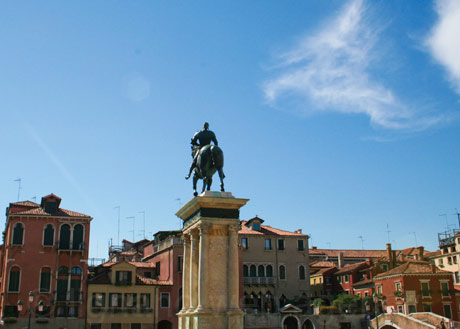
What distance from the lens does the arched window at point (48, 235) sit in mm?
47156

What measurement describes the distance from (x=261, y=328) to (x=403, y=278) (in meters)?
14.2

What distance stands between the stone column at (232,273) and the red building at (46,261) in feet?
107

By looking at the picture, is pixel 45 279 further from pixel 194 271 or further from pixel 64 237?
pixel 194 271

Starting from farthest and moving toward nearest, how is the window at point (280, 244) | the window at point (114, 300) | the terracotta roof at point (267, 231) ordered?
the window at point (280, 244) → the terracotta roof at point (267, 231) → the window at point (114, 300)

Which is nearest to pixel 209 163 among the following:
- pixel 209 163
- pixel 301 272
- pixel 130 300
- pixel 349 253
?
pixel 209 163

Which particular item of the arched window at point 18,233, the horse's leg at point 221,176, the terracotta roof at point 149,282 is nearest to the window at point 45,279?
the arched window at point 18,233

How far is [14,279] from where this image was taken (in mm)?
45500

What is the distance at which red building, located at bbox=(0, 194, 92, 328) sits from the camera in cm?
4544

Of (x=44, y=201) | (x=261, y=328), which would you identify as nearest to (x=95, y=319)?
(x=44, y=201)

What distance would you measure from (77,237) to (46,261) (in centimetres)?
316

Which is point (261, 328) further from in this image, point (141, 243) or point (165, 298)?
point (141, 243)

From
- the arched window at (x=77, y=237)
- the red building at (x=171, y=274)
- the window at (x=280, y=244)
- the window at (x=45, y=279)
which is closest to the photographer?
the window at (x=45, y=279)

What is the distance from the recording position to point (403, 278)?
53.2 meters

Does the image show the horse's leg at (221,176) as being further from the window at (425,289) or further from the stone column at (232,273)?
the window at (425,289)
